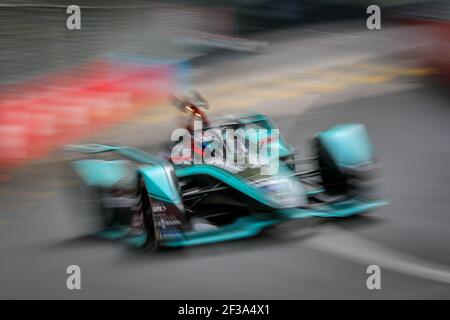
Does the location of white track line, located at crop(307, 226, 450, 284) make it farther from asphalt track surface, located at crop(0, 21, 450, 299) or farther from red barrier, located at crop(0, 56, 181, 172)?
red barrier, located at crop(0, 56, 181, 172)

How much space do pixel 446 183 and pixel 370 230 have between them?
0.43m

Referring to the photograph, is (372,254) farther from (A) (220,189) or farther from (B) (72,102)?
(B) (72,102)

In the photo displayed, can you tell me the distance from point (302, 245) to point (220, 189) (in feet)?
1.41

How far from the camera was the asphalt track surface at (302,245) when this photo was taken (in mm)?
3531

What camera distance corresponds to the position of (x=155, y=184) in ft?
12.1

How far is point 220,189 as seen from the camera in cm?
384

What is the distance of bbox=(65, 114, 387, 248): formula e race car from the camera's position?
3.72 m

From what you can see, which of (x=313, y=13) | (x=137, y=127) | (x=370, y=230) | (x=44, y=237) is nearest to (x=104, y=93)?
(x=137, y=127)

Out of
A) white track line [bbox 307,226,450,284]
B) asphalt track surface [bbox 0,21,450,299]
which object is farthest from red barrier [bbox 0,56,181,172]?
white track line [bbox 307,226,450,284]

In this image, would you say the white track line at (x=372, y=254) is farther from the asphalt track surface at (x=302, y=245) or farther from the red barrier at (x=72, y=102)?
the red barrier at (x=72, y=102)

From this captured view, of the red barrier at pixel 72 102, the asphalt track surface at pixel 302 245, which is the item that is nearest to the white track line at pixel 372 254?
the asphalt track surface at pixel 302 245

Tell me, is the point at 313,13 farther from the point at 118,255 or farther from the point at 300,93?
the point at 118,255

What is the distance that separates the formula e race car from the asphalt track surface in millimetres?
70

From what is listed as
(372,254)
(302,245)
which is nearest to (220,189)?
(302,245)
